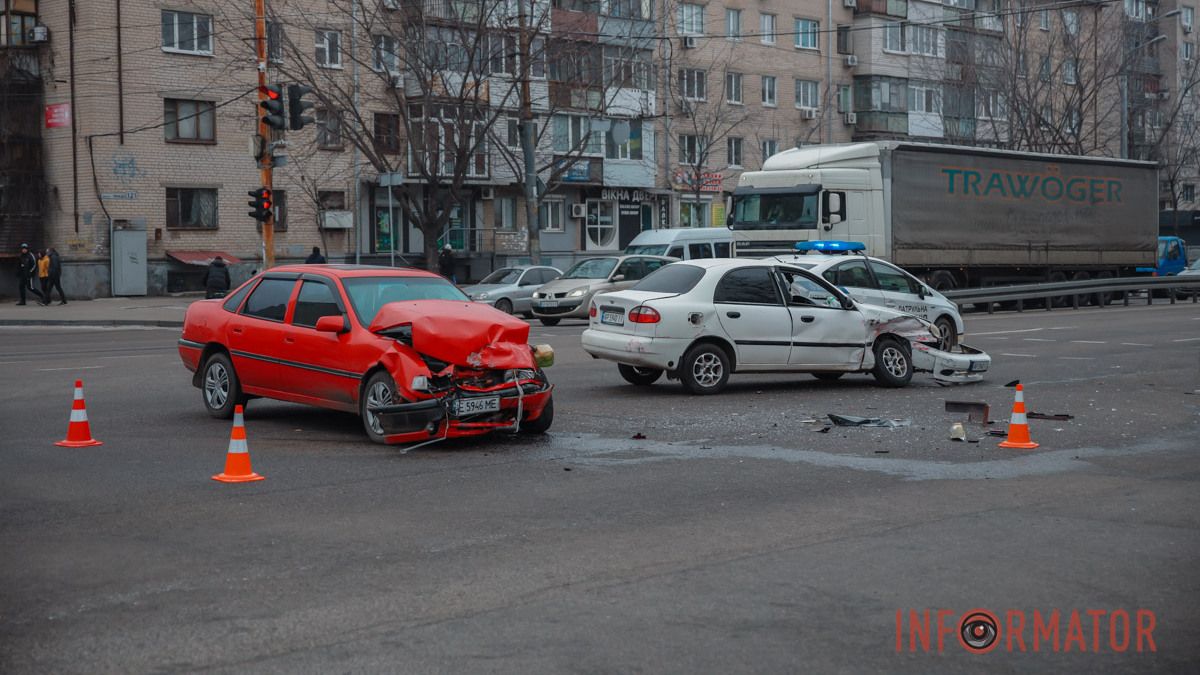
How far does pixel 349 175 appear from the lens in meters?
46.9

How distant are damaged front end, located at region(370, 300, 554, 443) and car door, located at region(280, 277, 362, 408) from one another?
0.45 metres

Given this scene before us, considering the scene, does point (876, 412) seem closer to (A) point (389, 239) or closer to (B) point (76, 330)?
(B) point (76, 330)

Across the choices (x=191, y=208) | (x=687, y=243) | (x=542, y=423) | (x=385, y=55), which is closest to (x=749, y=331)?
(x=542, y=423)

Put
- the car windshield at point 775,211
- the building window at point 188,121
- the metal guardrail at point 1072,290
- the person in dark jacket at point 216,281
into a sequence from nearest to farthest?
the car windshield at point 775,211 < the metal guardrail at point 1072,290 < the person in dark jacket at point 216,281 < the building window at point 188,121

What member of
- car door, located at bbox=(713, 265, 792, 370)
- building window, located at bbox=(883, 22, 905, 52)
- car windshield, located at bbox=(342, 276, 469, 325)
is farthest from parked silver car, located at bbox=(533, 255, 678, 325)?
building window, located at bbox=(883, 22, 905, 52)

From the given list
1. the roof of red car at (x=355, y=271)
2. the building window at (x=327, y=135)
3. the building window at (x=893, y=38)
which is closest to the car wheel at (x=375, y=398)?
the roof of red car at (x=355, y=271)

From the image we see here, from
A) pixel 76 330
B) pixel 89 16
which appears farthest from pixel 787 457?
pixel 89 16

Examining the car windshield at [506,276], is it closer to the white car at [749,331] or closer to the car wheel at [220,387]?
the white car at [749,331]

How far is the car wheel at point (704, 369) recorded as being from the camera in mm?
15102

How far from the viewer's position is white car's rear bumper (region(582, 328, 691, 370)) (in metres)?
15.0

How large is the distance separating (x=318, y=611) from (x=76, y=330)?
2570 cm

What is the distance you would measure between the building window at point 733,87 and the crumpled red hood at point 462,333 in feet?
152

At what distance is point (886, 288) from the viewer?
68.7ft

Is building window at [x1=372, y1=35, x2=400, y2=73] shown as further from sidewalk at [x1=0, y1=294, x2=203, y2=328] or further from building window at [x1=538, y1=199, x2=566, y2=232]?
sidewalk at [x1=0, y1=294, x2=203, y2=328]
